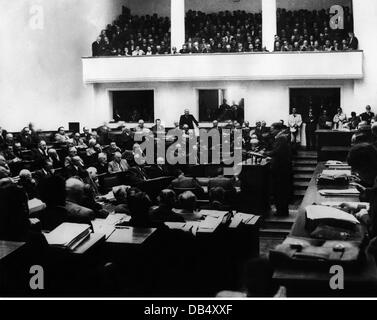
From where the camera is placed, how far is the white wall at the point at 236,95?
70.8 ft

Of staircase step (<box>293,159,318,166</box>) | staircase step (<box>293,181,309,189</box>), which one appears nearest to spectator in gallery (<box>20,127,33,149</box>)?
staircase step (<box>293,181,309,189</box>)

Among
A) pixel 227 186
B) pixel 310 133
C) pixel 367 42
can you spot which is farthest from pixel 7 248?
pixel 367 42

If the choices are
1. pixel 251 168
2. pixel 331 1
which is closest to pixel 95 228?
pixel 251 168

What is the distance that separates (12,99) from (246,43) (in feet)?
28.2

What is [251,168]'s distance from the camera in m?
10.1

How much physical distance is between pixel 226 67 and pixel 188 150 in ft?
22.3

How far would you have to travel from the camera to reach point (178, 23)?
22.3 metres

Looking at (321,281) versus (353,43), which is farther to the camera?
(353,43)

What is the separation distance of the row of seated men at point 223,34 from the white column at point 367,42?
44 centimetres

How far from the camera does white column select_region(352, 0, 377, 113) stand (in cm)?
1995

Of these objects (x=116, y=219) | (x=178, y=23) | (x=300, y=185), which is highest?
(x=178, y=23)

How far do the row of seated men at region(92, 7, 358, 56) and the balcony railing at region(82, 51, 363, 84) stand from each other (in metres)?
0.28

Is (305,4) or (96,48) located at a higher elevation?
(305,4)

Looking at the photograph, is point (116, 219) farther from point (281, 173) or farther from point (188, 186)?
point (281, 173)
